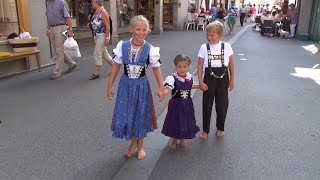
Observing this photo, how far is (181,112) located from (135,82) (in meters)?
0.70

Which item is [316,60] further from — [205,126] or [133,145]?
[133,145]

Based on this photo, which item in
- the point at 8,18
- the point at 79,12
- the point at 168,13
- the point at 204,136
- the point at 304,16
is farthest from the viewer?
the point at 168,13

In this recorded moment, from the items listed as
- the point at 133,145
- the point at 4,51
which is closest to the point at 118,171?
the point at 133,145

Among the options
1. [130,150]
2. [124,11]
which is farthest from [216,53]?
[124,11]

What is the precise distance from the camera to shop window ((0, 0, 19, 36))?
805 centimetres

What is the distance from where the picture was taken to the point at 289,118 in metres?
5.28

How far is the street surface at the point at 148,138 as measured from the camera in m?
3.58

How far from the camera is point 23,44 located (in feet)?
25.1

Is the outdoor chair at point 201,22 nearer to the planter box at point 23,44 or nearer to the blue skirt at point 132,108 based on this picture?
the planter box at point 23,44

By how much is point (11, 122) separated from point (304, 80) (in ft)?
20.5

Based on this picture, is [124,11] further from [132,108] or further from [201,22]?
[132,108]

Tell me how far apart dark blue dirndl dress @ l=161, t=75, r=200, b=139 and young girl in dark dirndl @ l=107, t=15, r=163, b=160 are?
0.35 metres

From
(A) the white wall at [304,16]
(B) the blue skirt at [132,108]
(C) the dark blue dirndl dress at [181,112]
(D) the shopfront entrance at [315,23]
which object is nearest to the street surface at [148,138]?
(C) the dark blue dirndl dress at [181,112]

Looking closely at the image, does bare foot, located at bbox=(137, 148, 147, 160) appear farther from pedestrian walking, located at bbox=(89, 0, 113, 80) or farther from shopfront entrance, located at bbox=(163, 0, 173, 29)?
shopfront entrance, located at bbox=(163, 0, 173, 29)
